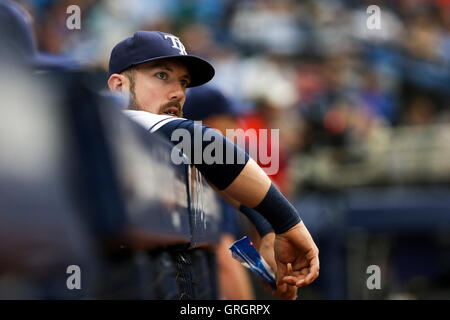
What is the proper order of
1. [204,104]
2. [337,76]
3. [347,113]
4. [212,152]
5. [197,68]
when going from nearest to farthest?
[212,152] < [197,68] < [204,104] < [347,113] < [337,76]

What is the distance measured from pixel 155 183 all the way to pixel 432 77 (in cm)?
801

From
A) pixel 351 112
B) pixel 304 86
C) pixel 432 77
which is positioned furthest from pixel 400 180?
pixel 432 77

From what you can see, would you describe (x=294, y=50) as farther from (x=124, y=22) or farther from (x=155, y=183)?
(x=155, y=183)

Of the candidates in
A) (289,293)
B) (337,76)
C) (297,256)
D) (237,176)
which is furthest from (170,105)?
(337,76)

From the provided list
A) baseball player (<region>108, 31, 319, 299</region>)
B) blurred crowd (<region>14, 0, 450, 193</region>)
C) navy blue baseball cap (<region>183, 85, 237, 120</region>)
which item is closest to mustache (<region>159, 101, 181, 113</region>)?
baseball player (<region>108, 31, 319, 299</region>)

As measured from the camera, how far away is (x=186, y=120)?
4.71 feet

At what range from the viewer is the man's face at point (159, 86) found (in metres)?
1.45

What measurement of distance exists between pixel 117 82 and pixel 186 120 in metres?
0.17

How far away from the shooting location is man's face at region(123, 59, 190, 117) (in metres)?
1.45

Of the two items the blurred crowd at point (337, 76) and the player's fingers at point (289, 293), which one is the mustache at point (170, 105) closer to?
the player's fingers at point (289, 293)

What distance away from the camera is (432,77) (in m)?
8.58

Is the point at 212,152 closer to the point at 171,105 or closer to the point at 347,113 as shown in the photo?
the point at 171,105

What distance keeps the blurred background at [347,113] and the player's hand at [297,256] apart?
6.71ft

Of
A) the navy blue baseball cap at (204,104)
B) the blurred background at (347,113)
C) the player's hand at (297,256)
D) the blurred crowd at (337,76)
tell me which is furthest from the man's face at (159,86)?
the blurred crowd at (337,76)
